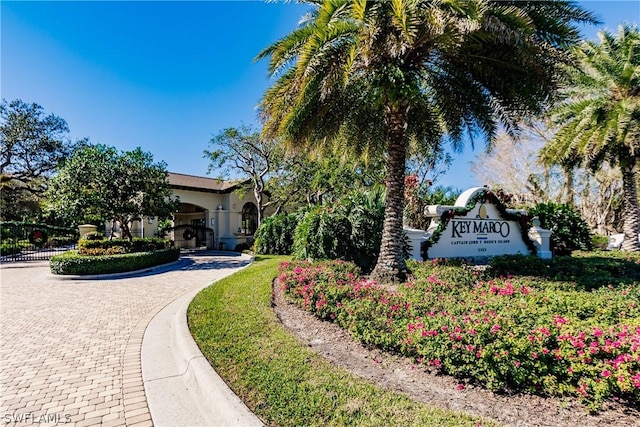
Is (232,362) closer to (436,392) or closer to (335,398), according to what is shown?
(335,398)

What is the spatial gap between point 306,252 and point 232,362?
261 inches

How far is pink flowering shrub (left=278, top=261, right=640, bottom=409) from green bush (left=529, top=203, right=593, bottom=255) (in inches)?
376

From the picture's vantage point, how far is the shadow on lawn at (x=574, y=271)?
24.9 ft

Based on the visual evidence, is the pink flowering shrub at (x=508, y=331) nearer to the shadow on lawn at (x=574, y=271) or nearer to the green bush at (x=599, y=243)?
the shadow on lawn at (x=574, y=271)

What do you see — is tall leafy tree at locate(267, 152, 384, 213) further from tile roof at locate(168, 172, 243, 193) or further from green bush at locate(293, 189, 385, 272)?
green bush at locate(293, 189, 385, 272)

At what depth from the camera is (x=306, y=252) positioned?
10930 millimetres

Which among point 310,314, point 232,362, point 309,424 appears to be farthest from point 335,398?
point 310,314

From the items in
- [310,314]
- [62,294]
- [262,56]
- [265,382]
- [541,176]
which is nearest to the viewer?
[265,382]

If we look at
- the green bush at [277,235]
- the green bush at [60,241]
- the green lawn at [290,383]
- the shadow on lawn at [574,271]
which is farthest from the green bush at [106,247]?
the green bush at [60,241]

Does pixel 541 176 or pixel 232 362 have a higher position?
pixel 541 176

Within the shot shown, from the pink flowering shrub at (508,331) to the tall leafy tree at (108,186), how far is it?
12.4 meters

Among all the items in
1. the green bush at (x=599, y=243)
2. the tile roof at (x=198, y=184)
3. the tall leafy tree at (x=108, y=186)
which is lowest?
the green bush at (x=599, y=243)

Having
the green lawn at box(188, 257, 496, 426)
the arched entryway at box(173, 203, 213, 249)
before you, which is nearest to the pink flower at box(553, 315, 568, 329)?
the green lawn at box(188, 257, 496, 426)

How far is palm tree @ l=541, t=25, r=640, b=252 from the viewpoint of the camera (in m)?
12.3
